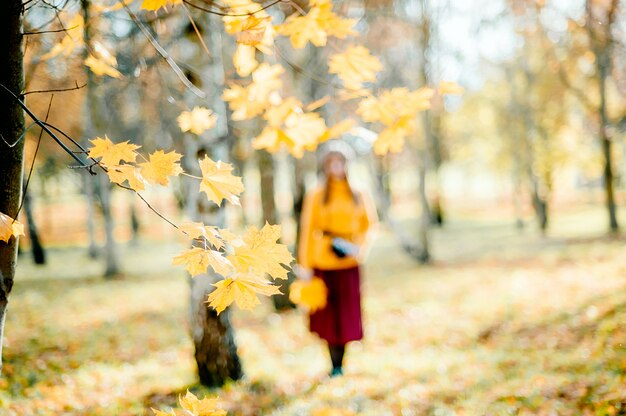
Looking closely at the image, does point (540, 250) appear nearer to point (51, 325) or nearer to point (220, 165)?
point (51, 325)

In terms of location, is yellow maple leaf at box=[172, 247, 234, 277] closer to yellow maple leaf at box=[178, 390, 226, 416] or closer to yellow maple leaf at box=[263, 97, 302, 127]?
yellow maple leaf at box=[178, 390, 226, 416]

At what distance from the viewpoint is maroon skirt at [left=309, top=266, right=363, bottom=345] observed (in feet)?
12.6

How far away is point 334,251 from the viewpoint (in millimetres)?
3770

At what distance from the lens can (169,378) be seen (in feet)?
13.3

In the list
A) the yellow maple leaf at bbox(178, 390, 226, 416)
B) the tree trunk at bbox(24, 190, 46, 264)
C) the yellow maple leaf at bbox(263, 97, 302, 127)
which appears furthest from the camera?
the tree trunk at bbox(24, 190, 46, 264)

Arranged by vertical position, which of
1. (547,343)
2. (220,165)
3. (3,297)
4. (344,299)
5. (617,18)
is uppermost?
(617,18)

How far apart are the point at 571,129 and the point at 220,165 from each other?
66.3 feet

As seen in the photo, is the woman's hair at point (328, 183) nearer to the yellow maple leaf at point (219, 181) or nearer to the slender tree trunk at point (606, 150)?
the yellow maple leaf at point (219, 181)

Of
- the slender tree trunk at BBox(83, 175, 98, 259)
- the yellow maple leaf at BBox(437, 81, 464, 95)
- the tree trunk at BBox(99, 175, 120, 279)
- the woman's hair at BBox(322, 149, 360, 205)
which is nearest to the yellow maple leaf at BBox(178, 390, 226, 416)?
the yellow maple leaf at BBox(437, 81, 464, 95)

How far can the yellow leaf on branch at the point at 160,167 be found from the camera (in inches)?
53.3

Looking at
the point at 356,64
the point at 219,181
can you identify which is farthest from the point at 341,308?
the point at 219,181

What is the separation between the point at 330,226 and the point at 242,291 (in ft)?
8.39

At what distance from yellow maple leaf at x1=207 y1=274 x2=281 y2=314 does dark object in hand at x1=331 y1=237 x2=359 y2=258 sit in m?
2.44

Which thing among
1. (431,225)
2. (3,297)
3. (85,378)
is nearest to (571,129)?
(431,225)
